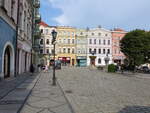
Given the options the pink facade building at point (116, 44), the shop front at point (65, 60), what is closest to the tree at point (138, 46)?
the shop front at point (65, 60)

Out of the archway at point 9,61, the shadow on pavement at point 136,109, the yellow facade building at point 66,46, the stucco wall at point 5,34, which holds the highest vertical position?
the yellow facade building at point 66,46

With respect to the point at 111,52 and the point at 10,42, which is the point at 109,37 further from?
the point at 10,42

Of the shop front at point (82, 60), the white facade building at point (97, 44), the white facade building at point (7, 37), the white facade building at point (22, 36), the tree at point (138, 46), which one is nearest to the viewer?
the white facade building at point (7, 37)

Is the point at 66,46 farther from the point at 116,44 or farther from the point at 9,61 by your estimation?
the point at 9,61

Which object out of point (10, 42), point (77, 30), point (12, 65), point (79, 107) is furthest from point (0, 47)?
point (77, 30)

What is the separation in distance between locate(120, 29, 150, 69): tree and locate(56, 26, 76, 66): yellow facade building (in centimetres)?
3489

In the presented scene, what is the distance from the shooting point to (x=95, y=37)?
76250 mm

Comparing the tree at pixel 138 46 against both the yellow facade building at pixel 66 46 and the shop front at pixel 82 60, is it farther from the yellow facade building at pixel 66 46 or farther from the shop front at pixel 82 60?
the yellow facade building at pixel 66 46

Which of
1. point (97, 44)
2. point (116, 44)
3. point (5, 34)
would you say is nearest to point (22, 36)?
point (5, 34)

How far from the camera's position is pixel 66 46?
249 ft

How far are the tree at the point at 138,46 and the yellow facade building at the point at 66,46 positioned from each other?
3489 cm

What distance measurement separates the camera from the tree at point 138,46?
3909 cm

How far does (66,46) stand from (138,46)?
38.3m

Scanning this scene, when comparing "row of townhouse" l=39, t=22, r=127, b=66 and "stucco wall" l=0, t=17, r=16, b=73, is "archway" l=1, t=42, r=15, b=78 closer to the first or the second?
"stucco wall" l=0, t=17, r=16, b=73
